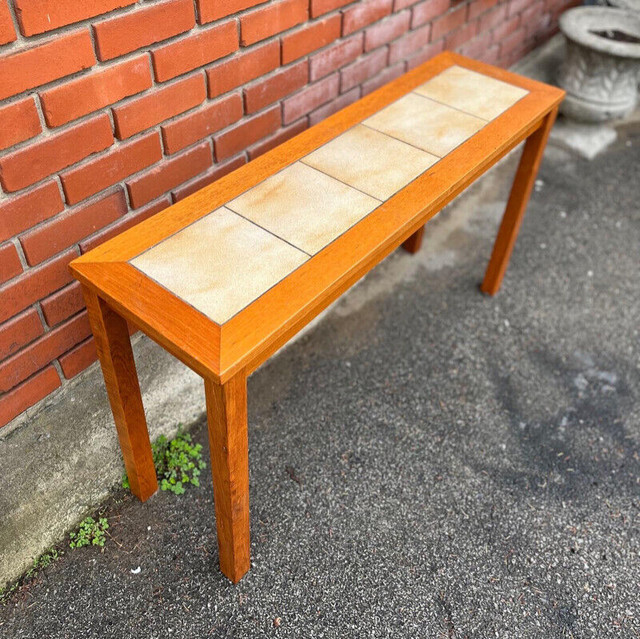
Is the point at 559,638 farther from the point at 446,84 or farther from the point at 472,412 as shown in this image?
the point at 446,84

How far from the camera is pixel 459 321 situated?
8.87ft

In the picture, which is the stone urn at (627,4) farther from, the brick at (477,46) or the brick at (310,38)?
the brick at (310,38)

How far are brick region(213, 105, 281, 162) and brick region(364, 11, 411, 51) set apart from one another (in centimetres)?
52

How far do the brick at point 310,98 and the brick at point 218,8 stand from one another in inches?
15.4

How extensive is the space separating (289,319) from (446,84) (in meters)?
1.28

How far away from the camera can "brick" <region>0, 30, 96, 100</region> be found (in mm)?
1339

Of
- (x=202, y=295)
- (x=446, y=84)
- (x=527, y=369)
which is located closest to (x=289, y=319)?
(x=202, y=295)

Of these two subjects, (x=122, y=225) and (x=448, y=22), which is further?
(x=448, y=22)

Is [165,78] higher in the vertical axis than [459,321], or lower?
higher

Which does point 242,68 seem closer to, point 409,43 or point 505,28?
point 409,43

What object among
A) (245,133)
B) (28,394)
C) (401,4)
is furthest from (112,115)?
(401,4)

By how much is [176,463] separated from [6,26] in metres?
1.34

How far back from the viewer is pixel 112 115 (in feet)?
5.25

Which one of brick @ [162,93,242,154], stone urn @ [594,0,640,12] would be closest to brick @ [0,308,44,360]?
brick @ [162,93,242,154]
